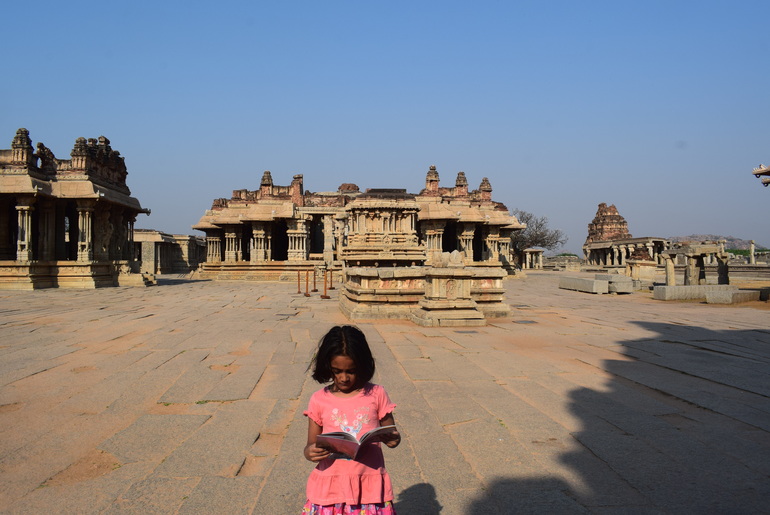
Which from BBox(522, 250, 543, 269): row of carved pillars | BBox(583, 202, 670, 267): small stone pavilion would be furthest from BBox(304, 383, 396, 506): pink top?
BBox(522, 250, 543, 269): row of carved pillars

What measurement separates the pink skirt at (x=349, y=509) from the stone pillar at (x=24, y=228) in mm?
20518

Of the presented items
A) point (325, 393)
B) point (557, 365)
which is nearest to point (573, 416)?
point (557, 365)

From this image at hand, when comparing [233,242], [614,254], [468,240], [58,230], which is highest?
[58,230]

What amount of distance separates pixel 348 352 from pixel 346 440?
33 centimetres

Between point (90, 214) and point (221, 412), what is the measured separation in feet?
63.2

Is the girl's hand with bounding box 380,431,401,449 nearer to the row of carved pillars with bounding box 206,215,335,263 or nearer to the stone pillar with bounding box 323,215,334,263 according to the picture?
the row of carved pillars with bounding box 206,215,335,263

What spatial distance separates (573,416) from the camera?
3650mm

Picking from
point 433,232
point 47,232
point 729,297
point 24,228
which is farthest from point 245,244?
point 729,297

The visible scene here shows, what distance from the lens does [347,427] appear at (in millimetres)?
1928

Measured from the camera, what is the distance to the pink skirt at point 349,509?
6.04 feet

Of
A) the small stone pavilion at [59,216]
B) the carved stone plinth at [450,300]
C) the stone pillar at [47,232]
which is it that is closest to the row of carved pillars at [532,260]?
the small stone pavilion at [59,216]

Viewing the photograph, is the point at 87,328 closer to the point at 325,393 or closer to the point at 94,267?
the point at 325,393

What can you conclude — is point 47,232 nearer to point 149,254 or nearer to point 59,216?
point 59,216

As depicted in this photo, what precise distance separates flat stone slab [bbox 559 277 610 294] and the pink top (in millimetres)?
17441
